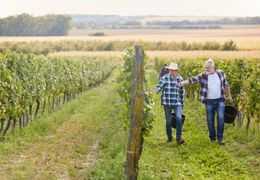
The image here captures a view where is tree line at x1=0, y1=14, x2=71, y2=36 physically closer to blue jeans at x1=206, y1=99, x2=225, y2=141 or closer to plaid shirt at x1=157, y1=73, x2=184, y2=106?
plaid shirt at x1=157, y1=73, x2=184, y2=106

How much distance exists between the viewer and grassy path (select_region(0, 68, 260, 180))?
12042 mm

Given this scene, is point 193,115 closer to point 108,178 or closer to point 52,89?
point 52,89

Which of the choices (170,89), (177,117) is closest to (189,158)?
(177,117)

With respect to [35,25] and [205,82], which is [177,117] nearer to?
[205,82]

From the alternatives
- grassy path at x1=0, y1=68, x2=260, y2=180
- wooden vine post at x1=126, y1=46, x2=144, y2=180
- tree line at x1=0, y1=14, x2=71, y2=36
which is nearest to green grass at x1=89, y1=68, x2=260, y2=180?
grassy path at x1=0, y1=68, x2=260, y2=180

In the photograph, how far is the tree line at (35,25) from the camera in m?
124

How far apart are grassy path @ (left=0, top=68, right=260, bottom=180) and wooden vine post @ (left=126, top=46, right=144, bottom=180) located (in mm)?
1145

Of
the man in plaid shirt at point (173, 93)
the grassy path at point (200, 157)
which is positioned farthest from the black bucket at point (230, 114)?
the man in plaid shirt at point (173, 93)

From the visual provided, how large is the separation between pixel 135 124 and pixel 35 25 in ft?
404

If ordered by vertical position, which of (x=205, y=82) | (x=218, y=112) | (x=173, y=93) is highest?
(x=205, y=82)

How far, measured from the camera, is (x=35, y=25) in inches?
5153

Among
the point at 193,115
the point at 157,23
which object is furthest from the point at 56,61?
the point at 157,23

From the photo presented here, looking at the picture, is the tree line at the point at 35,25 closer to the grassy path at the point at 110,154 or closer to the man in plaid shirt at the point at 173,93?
the grassy path at the point at 110,154

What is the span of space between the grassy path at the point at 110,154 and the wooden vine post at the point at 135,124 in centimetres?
115
